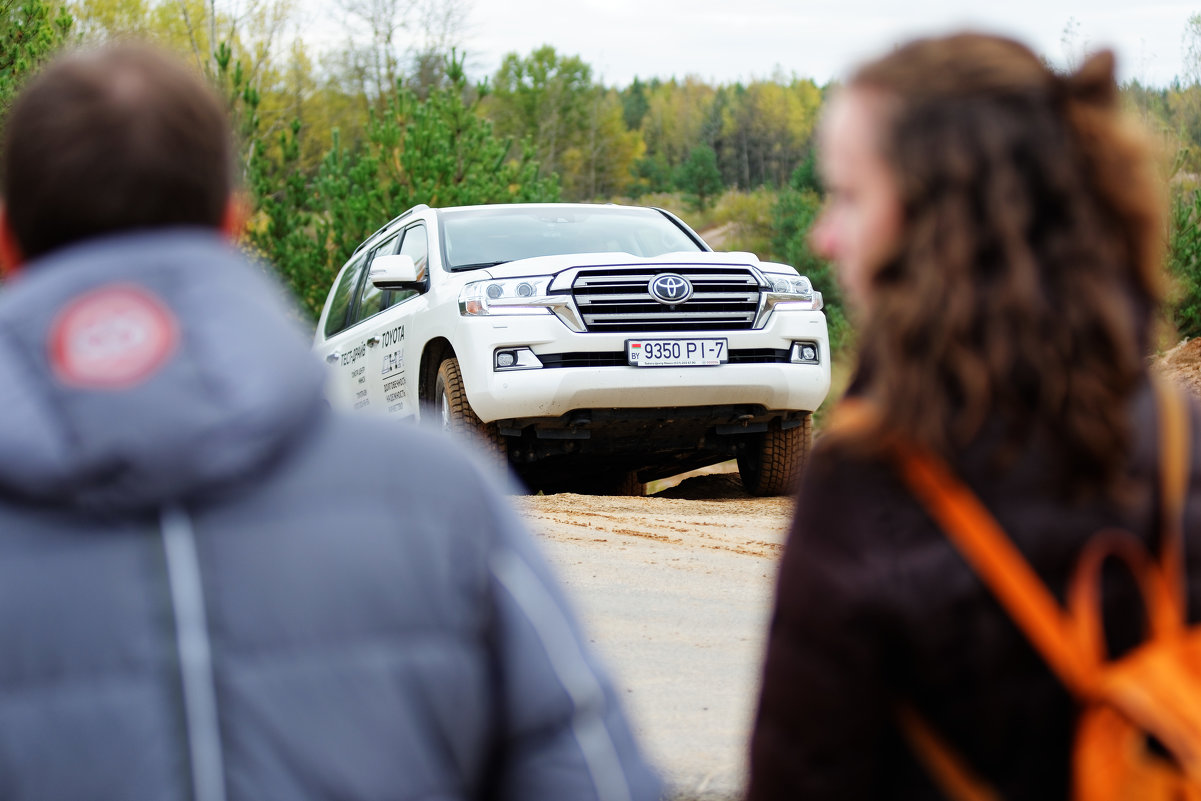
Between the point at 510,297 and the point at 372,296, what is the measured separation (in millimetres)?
2412

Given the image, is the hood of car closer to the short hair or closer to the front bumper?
the front bumper

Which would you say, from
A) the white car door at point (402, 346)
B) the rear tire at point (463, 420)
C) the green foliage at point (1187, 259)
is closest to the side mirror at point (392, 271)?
the white car door at point (402, 346)

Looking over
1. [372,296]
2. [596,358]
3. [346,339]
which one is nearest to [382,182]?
[346,339]

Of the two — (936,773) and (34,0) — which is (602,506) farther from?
(34,0)

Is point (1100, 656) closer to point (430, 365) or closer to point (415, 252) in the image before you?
point (430, 365)

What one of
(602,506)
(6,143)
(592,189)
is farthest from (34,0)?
(592,189)

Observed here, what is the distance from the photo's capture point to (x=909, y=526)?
1153mm

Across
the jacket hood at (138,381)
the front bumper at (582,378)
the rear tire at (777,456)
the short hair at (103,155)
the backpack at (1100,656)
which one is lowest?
the rear tire at (777,456)

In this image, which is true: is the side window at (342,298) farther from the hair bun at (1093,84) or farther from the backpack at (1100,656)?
the backpack at (1100,656)

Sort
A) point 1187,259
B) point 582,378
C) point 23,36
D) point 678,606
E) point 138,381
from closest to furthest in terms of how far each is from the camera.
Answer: point 138,381
point 678,606
point 582,378
point 23,36
point 1187,259

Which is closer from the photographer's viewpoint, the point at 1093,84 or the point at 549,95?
the point at 1093,84

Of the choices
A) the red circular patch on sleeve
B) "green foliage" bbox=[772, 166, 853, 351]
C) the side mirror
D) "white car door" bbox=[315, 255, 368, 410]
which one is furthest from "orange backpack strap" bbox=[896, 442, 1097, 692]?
"green foliage" bbox=[772, 166, 853, 351]

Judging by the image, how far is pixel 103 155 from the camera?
3.90 ft

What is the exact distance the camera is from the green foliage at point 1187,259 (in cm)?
2220
